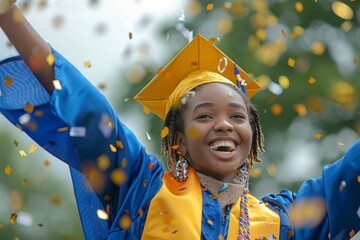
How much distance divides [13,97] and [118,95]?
9350 mm

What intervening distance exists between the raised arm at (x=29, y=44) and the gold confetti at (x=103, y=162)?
364 millimetres

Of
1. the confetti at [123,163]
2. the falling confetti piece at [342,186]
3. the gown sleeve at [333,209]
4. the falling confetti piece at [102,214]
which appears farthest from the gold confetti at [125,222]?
the falling confetti piece at [342,186]

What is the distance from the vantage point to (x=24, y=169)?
19.2 metres

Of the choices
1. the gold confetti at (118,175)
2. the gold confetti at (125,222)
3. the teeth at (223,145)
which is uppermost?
the teeth at (223,145)

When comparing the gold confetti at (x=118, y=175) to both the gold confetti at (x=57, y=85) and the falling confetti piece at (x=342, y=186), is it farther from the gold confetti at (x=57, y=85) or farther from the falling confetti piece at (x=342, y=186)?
the falling confetti piece at (x=342, y=186)

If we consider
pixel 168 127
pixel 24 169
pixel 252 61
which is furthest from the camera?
pixel 24 169

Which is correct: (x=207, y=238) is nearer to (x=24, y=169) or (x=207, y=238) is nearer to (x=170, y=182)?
(x=170, y=182)

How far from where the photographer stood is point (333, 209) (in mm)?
5023

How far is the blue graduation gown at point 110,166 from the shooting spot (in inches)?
189

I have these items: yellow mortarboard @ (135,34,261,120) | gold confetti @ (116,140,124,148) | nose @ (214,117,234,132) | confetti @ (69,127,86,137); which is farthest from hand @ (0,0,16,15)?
nose @ (214,117,234,132)

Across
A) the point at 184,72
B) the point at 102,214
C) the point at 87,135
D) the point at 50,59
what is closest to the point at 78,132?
the point at 87,135

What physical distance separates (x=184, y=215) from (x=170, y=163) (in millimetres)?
486

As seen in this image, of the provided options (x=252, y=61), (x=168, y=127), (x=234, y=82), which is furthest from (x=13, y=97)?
(x=252, y=61)

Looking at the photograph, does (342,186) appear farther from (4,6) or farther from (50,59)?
(4,6)
